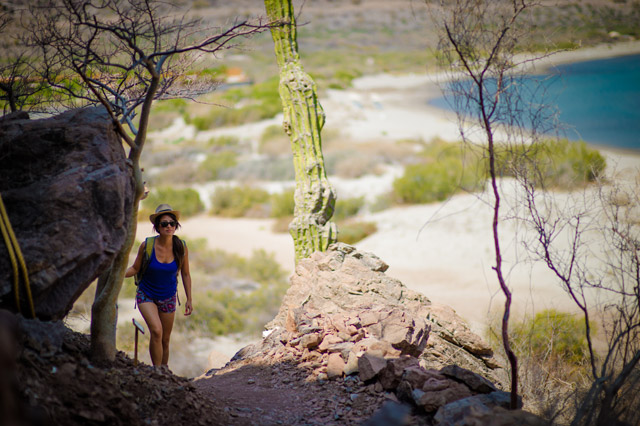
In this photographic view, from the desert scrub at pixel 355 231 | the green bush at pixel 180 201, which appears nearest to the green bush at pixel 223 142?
the green bush at pixel 180 201

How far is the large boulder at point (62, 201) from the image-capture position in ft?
9.12

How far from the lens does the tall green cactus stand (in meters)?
6.12

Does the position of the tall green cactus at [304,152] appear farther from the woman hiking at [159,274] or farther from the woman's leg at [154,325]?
the woman's leg at [154,325]

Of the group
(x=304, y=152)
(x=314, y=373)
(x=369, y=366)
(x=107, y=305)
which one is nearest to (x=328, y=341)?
(x=314, y=373)

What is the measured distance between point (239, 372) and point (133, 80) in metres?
3.09

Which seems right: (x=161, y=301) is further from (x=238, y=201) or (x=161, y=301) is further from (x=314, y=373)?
(x=238, y=201)

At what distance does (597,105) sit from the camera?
83.6 feet

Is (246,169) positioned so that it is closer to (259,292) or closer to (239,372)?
(259,292)

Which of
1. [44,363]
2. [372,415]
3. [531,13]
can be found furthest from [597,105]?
[44,363]

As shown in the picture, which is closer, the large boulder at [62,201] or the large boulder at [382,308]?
the large boulder at [62,201]

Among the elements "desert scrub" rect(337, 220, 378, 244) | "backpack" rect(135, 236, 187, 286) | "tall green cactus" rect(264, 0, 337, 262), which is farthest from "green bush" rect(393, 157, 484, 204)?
"backpack" rect(135, 236, 187, 286)

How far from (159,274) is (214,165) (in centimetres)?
1781

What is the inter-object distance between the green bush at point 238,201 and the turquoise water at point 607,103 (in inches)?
372

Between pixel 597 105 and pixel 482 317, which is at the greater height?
pixel 597 105
